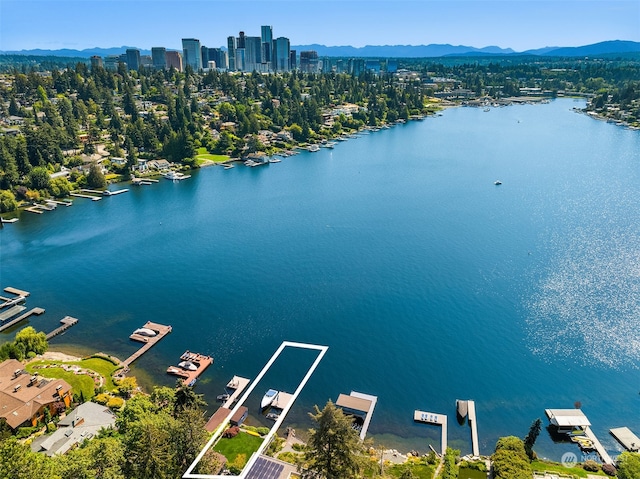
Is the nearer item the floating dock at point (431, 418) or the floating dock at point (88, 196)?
the floating dock at point (431, 418)

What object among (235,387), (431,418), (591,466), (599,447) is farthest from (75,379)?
(599,447)

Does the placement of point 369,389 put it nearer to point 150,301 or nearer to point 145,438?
point 145,438

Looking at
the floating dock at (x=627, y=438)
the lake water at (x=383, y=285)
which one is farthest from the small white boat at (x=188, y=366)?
the floating dock at (x=627, y=438)

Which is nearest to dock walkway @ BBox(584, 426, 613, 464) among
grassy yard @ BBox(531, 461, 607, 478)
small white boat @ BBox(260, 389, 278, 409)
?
grassy yard @ BBox(531, 461, 607, 478)

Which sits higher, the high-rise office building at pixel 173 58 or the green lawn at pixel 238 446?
the high-rise office building at pixel 173 58

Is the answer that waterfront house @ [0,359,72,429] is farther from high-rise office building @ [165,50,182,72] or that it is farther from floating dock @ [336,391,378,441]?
high-rise office building @ [165,50,182,72]

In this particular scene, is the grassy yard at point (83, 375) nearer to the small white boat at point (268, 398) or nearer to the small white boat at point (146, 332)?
the small white boat at point (146, 332)

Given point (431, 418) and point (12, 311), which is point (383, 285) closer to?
point (431, 418)
